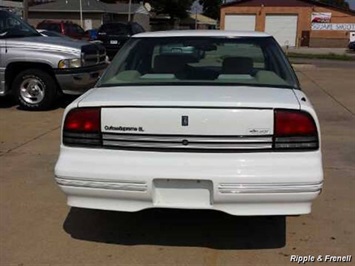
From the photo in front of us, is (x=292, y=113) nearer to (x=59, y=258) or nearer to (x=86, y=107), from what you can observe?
(x=86, y=107)

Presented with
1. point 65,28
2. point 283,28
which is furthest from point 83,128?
point 283,28

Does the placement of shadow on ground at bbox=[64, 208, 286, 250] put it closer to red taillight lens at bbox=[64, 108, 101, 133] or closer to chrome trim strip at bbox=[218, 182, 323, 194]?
chrome trim strip at bbox=[218, 182, 323, 194]

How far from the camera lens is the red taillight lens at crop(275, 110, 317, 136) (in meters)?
3.45

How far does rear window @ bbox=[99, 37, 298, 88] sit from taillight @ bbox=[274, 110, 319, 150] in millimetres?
693

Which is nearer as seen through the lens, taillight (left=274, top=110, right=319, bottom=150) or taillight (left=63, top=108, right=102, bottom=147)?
taillight (left=274, top=110, right=319, bottom=150)

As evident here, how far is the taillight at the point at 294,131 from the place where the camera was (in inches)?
136

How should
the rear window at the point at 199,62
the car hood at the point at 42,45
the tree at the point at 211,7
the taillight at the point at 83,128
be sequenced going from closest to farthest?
the taillight at the point at 83,128 → the rear window at the point at 199,62 → the car hood at the point at 42,45 → the tree at the point at 211,7

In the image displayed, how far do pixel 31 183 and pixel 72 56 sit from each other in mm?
4677

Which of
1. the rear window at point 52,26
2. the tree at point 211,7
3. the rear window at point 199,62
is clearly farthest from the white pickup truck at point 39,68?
the tree at point 211,7

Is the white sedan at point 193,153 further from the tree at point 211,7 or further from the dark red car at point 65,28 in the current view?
the tree at point 211,7

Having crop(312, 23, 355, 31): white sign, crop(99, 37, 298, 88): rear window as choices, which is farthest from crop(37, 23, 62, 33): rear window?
crop(312, 23, 355, 31): white sign

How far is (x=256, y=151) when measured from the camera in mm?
3447

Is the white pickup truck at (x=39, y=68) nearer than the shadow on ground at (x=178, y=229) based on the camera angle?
No

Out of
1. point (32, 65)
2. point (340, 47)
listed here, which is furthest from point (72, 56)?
point (340, 47)
